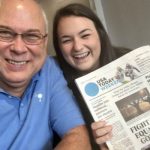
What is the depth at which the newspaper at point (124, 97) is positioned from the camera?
96 cm

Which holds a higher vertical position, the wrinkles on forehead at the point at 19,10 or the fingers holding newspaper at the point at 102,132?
the wrinkles on forehead at the point at 19,10

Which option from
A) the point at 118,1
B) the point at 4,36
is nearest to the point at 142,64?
the point at 4,36

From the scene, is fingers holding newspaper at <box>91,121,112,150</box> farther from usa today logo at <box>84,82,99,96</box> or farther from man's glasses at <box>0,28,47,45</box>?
man's glasses at <box>0,28,47,45</box>

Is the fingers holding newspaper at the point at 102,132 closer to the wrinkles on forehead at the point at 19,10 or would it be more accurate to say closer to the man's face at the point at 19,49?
the man's face at the point at 19,49

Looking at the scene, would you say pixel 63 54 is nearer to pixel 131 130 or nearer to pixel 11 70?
pixel 11 70

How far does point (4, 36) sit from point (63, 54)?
1.23 feet

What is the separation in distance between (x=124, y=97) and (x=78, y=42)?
36cm

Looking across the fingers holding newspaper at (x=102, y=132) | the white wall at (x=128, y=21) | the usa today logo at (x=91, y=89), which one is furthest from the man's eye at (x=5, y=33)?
the white wall at (x=128, y=21)

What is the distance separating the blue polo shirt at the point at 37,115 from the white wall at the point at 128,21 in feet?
3.39

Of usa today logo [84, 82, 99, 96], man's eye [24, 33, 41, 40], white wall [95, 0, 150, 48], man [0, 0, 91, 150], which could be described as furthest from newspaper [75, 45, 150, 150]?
white wall [95, 0, 150, 48]

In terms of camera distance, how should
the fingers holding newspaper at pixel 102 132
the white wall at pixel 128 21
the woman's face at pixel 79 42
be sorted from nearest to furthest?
the fingers holding newspaper at pixel 102 132 → the woman's face at pixel 79 42 → the white wall at pixel 128 21

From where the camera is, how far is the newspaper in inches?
37.9

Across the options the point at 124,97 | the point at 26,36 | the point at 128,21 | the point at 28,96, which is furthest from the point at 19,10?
the point at 128,21

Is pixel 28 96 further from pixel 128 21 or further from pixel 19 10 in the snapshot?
Result: pixel 128 21
